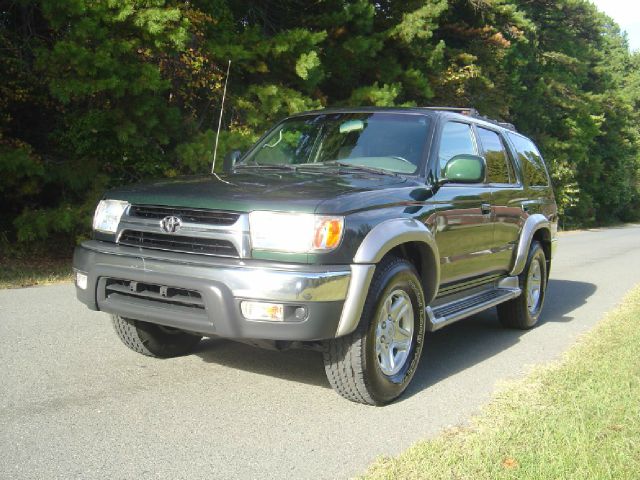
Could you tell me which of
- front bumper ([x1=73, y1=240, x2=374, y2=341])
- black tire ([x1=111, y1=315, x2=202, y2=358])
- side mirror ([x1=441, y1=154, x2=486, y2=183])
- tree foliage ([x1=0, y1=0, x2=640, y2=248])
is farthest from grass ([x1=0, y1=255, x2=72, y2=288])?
side mirror ([x1=441, y1=154, x2=486, y2=183])

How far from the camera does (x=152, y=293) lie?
165 inches

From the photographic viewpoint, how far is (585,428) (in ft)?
12.7

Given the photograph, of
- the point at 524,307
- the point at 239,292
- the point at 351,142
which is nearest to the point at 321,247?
the point at 239,292

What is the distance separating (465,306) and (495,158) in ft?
5.73

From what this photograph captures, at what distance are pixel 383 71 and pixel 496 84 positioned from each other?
8.44 m

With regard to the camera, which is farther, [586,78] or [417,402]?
[586,78]

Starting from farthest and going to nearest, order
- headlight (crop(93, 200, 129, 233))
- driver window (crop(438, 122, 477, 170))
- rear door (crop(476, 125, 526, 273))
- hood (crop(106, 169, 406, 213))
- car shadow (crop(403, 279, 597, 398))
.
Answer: rear door (crop(476, 125, 526, 273))
driver window (crop(438, 122, 477, 170))
car shadow (crop(403, 279, 597, 398))
headlight (crop(93, 200, 129, 233))
hood (crop(106, 169, 406, 213))

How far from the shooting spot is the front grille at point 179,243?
403 cm

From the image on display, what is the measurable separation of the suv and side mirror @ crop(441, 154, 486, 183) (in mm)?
11

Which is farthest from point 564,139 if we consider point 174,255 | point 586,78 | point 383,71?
point 174,255

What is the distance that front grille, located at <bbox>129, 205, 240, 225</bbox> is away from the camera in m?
4.03

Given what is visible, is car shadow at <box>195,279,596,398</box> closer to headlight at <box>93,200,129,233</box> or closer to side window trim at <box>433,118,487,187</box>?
headlight at <box>93,200,129,233</box>

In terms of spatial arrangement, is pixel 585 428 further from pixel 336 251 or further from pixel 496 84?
pixel 496 84

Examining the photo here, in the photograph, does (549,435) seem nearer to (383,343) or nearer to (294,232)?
(383,343)
